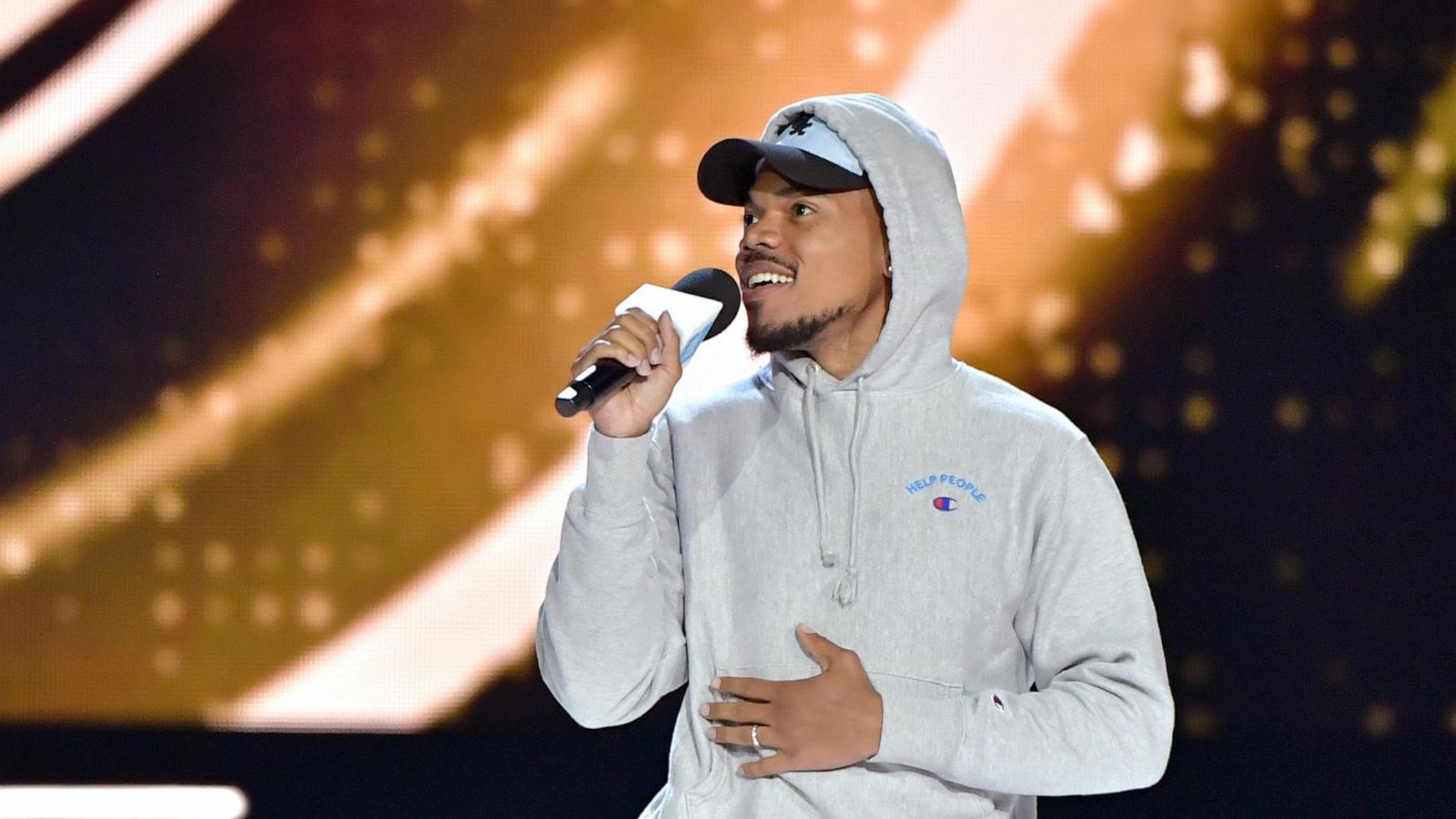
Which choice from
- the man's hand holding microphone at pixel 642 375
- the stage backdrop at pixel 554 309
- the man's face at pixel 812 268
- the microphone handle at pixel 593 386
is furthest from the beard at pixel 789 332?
the stage backdrop at pixel 554 309

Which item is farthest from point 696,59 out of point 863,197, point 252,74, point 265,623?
point 265,623

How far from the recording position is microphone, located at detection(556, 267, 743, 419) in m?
1.36

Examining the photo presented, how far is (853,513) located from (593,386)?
0.38 m

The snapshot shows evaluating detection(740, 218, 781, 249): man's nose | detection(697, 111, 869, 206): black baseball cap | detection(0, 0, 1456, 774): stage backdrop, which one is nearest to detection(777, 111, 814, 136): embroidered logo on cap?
detection(697, 111, 869, 206): black baseball cap

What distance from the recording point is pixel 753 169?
1.83 meters

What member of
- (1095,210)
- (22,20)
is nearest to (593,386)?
(1095,210)

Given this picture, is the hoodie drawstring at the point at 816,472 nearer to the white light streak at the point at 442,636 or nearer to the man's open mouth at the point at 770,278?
the man's open mouth at the point at 770,278

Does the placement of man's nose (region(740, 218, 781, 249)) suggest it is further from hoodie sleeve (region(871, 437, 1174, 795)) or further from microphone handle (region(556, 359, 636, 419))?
hoodie sleeve (region(871, 437, 1174, 795))

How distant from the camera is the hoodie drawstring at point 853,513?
1.59 metres

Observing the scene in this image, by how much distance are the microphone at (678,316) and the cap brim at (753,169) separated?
0.14m

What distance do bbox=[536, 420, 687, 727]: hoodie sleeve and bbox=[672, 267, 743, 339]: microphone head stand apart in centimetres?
18

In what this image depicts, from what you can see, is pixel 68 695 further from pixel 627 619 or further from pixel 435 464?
pixel 627 619

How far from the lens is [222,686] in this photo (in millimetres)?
2762

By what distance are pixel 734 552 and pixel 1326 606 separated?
4.99 feet
